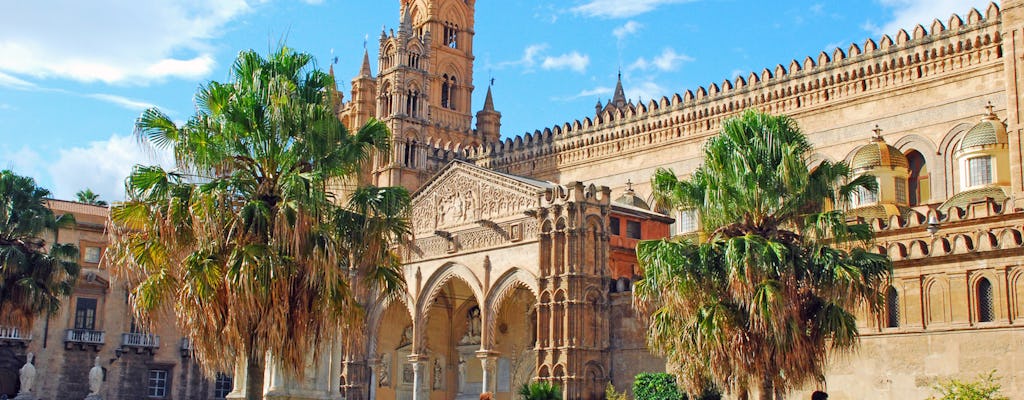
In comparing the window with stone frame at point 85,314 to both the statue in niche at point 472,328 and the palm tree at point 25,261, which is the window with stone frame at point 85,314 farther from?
the statue in niche at point 472,328

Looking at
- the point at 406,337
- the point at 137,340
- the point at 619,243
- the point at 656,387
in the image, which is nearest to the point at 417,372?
the point at 406,337

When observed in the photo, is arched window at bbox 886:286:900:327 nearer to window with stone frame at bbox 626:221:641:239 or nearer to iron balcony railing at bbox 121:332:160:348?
window with stone frame at bbox 626:221:641:239

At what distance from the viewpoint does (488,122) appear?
5903 cm

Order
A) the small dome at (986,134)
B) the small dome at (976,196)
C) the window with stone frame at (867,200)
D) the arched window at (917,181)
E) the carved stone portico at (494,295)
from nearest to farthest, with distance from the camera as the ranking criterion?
the small dome at (976,196), the small dome at (986,134), the carved stone portico at (494,295), the window with stone frame at (867,200), the arched window at (917,181)

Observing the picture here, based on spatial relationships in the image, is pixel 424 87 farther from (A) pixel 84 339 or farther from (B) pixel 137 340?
(A) pixel 84 339

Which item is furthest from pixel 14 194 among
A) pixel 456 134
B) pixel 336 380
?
pixel 456 134

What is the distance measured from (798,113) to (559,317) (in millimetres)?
12413

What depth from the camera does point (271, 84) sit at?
54.1 ft

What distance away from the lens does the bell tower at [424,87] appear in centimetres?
4775

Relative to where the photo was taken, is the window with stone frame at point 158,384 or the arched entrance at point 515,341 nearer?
the arched entrance at point 515,341

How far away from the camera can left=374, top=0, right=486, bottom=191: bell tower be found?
4775 cm

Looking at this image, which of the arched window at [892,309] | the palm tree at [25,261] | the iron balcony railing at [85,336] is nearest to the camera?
the arched window at [892,309]

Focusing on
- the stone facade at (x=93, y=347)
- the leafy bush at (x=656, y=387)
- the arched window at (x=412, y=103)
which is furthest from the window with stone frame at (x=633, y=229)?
the arched window at (x=412, y=103)

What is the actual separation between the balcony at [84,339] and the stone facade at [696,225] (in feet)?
31.0
